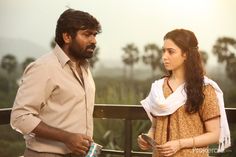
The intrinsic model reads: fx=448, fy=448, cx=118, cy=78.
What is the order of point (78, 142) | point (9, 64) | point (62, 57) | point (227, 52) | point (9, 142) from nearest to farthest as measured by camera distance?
point (78, 142)
point (62, 57)
point (9, 142)
point (227, 52)
point (9, 64)

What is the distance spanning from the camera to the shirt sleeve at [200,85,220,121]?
1.71 meters

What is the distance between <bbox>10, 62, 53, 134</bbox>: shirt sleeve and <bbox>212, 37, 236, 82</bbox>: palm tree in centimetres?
362

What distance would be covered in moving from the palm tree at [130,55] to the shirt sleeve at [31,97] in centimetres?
397

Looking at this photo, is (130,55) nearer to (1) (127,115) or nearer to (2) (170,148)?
(1) (127,115)

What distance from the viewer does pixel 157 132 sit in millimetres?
1791

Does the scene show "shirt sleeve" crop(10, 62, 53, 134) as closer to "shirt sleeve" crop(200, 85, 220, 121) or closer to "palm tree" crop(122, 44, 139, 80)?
"shirt sleeve" crop(200, 85, 220, 121)

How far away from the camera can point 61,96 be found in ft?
5.39

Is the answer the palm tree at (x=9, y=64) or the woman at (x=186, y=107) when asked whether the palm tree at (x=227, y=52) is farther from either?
the woman at (x=186, y=107)

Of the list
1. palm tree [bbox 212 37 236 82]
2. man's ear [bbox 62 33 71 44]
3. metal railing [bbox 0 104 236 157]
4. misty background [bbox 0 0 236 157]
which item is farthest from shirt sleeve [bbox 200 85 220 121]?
palm tree [bbox 212 37 236 82]

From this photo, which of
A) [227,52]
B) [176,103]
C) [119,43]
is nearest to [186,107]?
[176,103]

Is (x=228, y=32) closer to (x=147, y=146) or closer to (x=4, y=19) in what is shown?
(x=4, y=19)

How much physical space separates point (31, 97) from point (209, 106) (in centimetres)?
67

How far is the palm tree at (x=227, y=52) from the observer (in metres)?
4.95

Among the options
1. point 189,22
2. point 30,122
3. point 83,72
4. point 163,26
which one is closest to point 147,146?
point 83,72
